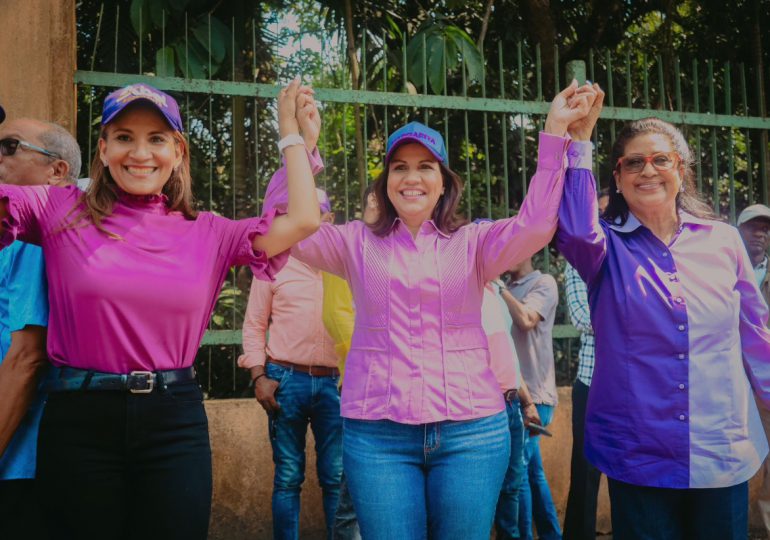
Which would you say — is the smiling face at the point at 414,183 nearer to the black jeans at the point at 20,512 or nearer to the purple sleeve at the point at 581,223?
the purple sleeve at the point at 581,223

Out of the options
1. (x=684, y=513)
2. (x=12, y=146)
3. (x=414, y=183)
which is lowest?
(x=684, y=513)

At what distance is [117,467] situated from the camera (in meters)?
2.08

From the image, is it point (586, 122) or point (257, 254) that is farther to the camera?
point (586, 122)

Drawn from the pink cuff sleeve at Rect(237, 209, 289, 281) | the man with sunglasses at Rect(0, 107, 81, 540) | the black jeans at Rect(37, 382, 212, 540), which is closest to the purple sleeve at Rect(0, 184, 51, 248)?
the man with sunglasses at Rect(0, 107, 81, 540)

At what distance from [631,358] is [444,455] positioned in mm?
679

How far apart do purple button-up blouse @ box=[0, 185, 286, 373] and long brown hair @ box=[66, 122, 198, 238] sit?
0.02 meters

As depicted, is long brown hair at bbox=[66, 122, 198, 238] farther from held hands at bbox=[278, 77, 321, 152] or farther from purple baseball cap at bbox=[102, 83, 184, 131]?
held hands at bbox=[278, 77, 321, 152]

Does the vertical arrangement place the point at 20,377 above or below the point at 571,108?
below

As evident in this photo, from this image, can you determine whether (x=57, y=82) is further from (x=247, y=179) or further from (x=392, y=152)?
(x=392, y=152)

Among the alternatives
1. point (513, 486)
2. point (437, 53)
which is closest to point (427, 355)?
point (513, 486)

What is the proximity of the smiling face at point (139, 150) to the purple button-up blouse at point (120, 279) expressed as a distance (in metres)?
0.06

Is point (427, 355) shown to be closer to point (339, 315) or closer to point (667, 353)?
point (667, 353)

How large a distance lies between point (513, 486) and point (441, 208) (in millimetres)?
1847

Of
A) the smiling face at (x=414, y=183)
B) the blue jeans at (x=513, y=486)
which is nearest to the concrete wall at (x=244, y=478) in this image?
the blue jeans at (x=513, y=486)
